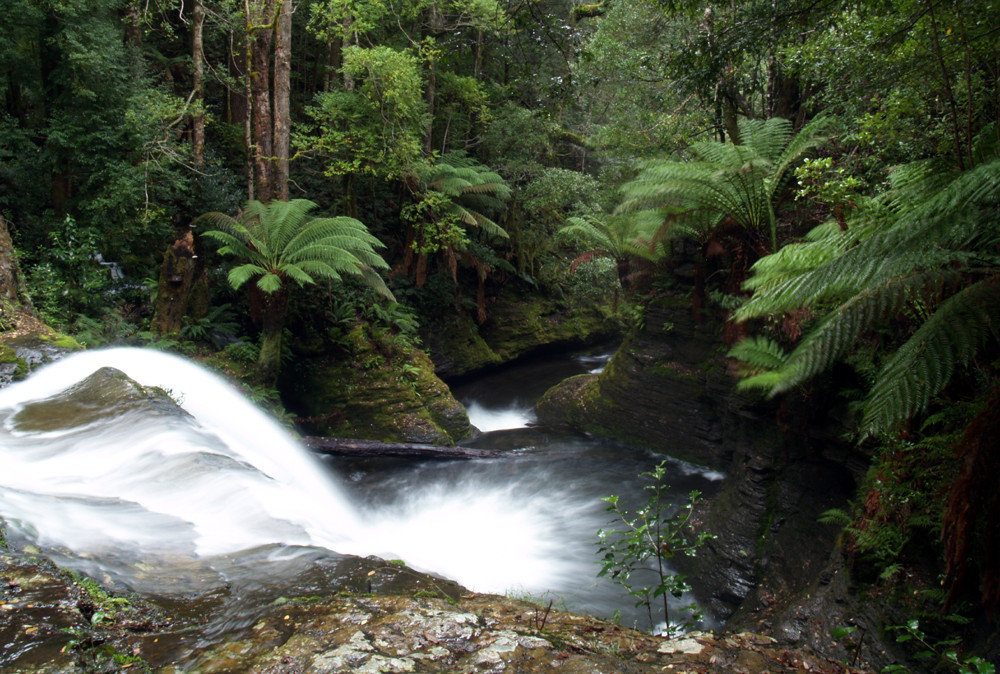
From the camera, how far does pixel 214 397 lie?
23.7 ft

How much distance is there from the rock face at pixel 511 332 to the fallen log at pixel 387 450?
456 centimetres

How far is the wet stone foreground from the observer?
2.09 meters

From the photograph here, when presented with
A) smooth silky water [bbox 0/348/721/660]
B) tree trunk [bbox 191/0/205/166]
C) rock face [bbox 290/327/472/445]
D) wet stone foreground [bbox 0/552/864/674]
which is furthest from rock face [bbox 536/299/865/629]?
tree trunk [bbox 191/0/205/166]

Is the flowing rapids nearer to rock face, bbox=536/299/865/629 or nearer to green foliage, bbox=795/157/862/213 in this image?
rock face, bbox=536/299/865/629

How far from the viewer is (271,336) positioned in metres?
8.80

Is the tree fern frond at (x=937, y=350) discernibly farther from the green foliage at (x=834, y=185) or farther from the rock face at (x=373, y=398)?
the rock face at (x=373, y=398)

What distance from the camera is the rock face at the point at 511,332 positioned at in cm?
1338

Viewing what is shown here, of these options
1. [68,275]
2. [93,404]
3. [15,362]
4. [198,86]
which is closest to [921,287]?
[93,404]

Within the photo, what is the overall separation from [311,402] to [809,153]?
8353mm

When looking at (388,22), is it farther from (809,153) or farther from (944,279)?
(944,279)

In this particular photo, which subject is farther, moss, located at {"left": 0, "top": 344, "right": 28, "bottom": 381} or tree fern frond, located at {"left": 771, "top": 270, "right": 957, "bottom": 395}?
moss, located at {"left": 0, "top": 344, "right": 28, "bottom": 381}

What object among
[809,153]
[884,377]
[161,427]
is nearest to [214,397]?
[161,427]

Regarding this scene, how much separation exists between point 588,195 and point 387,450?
821 cm

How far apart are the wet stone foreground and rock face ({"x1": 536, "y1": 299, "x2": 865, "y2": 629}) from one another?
215 cm
